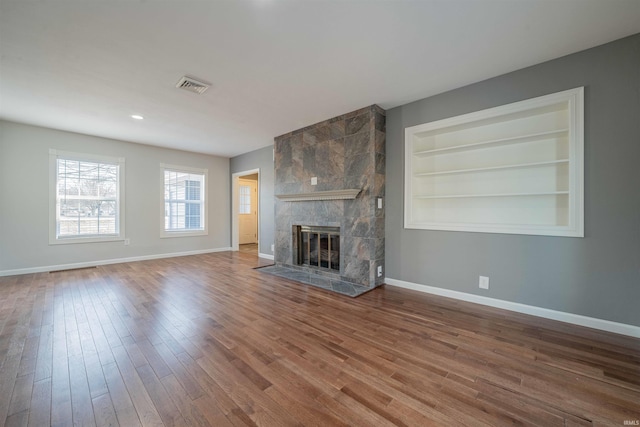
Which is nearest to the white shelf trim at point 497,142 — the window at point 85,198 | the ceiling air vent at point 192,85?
the ceiling air vent at point 192,85

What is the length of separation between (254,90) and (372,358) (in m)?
3.08

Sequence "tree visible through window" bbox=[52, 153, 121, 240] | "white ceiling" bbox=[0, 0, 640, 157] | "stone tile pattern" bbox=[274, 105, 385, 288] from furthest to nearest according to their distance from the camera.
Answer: "tree visible through window" bbox=[52, 153, 121, 240]
"stone tile pattern" bbox=[274, 105, 385, 288]
"white ceiling" bbox=[0, 0, 640, 157]

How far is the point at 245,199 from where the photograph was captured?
8.12 m

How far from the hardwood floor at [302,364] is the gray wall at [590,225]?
0.32 metres

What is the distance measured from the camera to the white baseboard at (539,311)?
84.8 inches

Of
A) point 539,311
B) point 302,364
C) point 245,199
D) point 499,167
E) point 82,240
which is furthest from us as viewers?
point 245,199

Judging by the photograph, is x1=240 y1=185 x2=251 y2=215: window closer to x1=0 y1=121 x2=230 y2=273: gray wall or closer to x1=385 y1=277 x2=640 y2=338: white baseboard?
x1=0 y1=121 x2=230 y2=273: gray wall

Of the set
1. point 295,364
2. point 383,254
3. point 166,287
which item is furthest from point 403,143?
point 166,287

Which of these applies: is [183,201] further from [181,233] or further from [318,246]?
[318,246]

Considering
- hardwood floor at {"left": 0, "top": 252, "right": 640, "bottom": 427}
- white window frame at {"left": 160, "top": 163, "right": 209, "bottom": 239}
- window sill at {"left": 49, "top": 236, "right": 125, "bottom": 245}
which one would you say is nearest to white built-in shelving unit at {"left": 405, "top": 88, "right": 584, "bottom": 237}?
hardwood floor at {"left": 0, "top": 252, "right": 640, "bottom": 427}

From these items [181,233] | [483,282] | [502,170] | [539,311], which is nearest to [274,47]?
[502,170]

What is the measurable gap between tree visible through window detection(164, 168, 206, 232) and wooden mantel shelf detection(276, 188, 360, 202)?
9.42ft

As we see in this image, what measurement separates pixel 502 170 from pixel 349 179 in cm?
188

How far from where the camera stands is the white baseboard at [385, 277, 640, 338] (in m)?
2.15
